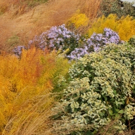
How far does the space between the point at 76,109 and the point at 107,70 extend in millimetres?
550

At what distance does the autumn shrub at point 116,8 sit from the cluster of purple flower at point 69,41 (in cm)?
201

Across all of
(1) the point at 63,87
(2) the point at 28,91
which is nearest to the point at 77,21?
(1) the point at 63,87

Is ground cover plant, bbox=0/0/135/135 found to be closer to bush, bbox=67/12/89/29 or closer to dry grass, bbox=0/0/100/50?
dry grass, bbox=0/0/100/50

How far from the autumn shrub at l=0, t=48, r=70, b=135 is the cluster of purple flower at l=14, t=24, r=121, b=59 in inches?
42.1

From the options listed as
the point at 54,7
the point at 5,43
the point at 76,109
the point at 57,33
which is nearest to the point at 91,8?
the point at 54,7

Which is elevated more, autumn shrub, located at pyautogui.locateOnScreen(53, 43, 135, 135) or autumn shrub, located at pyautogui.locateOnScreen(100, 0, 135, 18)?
autumn shrub, located at pyautogui.locateOnScreen(100, 0, 135, 18)

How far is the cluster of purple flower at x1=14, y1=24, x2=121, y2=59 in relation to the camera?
4.71m

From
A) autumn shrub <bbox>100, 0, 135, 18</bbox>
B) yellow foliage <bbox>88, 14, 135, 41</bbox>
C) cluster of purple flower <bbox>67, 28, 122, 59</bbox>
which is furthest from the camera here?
autumn shrub <bbox>100, 0, 135, 18</bbox>

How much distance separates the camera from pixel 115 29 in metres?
5.53

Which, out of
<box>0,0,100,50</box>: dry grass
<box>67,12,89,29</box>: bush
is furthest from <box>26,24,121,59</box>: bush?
<box>67,12,89,29</box>: bush

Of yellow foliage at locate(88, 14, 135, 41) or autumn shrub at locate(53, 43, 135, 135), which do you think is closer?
autumn shrub at locate(53, 43, 135, 135)

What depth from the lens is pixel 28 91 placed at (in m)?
3.15

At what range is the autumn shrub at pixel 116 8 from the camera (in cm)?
699

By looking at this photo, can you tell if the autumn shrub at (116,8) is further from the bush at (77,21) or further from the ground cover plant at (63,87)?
the ground cover plant at (63,87)
